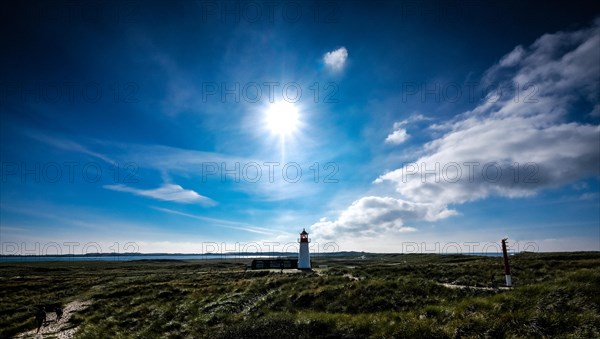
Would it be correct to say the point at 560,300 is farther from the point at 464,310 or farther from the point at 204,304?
the point at 204,304

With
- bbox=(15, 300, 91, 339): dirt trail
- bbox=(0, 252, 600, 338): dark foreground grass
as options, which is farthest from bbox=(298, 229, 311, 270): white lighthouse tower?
bbox=(15, 300, 91, 339): dirt trail

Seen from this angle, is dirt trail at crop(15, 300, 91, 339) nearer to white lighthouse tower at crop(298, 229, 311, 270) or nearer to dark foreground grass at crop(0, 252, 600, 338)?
dark foreground grass at crop(0, 252, 600, 338)

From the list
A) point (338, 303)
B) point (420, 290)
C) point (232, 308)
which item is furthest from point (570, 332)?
point (232, 308)

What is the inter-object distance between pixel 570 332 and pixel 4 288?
62473 mm

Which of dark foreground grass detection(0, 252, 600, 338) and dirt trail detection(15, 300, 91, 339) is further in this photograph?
dirt trail detection(15, 300, 91, 339)

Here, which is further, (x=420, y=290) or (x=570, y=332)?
(x=420, y=290)

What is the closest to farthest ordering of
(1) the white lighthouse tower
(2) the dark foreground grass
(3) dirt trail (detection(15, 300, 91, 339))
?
(2) the dark foreground grass, (3) dirt trail (detection(15, 300, 91, 339)), (1) the white lighthouse tower

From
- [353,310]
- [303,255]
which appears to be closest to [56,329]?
[353,310]

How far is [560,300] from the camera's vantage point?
39.3 ft

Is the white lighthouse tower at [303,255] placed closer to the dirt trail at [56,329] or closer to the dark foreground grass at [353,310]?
the dark foreground grass at [353,310]

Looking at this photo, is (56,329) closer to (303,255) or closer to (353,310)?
(353,310)

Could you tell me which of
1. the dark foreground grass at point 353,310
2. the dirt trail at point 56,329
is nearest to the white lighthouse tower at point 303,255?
the dark foreground grass at point 353,310

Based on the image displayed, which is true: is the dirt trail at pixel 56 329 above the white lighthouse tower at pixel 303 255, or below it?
below

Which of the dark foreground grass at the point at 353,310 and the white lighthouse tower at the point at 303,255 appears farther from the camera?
the white lighthouse tower at the point at 303,255
